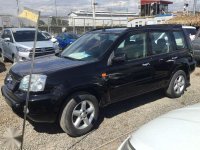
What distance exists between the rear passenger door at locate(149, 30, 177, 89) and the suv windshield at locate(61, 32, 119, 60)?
3.54 ft

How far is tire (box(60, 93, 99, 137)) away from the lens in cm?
435

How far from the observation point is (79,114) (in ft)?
14.9

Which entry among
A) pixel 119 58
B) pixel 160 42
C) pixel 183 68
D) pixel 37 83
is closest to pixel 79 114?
pixel 37 83

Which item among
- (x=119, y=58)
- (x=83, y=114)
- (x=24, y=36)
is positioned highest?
(x=24, y=36)

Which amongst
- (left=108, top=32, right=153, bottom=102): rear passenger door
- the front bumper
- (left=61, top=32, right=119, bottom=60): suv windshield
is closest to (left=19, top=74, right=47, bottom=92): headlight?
the front bumper

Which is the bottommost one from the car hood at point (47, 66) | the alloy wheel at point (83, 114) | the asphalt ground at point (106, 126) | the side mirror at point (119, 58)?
the asphalt ground at point (106, 126)

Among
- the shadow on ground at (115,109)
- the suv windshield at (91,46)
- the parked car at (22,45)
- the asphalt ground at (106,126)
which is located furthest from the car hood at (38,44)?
the shadow on ground at (115,109)

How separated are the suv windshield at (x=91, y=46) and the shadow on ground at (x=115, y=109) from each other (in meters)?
1.29

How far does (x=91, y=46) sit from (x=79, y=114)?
1.46 meters

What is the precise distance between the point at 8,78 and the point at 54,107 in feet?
4.38

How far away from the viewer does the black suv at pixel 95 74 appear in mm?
4215

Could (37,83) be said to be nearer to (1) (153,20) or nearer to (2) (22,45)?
(2) (22,45)

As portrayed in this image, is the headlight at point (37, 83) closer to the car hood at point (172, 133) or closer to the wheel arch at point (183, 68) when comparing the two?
the car hood at point (172, 133)

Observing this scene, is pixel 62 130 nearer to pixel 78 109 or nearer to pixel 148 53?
pixel 78 109
